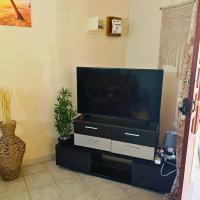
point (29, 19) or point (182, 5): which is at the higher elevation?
point (182, 5)

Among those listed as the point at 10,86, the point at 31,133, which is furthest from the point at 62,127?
the point at 10,86

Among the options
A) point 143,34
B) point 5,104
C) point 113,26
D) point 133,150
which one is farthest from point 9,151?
point 143,34

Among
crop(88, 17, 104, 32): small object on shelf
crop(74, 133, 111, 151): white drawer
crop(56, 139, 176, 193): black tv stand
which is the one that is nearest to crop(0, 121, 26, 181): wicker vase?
crop(56, 139, 176, 193): black tv stand

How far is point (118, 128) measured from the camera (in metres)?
2.32

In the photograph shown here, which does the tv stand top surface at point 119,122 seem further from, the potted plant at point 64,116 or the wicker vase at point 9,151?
the wicker vase at point 9,151

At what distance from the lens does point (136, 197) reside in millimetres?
2109

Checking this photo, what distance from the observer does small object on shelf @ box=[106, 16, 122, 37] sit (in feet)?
9.17

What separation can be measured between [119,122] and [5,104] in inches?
49.6

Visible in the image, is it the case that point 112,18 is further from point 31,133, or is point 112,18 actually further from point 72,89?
point 31,133

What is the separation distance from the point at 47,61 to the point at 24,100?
54cm

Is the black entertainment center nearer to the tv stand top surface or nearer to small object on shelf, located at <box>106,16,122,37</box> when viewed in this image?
the tv stand top surface

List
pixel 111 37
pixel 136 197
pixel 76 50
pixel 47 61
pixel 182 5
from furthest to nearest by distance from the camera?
pixel 111 37
pixel 76 50
pixel 47 61
pixel 182 5
pixel 136 197

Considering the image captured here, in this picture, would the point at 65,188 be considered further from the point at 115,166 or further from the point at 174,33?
the point at 174,33

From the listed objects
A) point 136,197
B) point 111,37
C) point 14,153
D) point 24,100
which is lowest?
point 136,197
